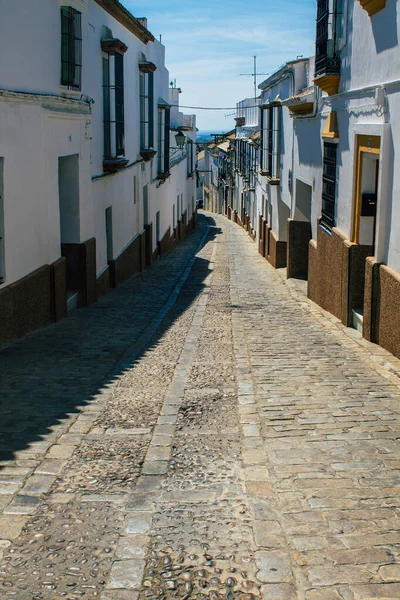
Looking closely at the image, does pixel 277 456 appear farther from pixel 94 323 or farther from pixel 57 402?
pixel 94 323

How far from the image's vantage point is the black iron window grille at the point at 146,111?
19703 mm

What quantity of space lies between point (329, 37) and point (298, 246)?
20.6 feet

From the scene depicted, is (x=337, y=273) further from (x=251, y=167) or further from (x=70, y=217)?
(x=251, y=167)

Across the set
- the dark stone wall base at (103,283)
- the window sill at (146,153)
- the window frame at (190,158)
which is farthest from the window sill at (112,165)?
the window frame at (190,158)

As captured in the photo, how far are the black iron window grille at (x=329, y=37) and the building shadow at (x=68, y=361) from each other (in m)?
4.37

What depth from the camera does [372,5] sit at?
850cm

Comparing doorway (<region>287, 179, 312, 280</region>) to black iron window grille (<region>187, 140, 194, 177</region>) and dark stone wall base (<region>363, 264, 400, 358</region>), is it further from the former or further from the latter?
black iron window grille (<region>187, 140, 194, 177</region>)

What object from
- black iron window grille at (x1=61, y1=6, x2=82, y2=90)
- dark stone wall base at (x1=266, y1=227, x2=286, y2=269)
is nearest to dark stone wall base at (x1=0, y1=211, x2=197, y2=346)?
black iron window grille at (x1=61, y1=6, x2=82, y2=90)

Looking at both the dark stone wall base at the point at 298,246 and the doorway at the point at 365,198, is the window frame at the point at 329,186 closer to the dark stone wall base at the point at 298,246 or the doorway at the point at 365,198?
the doorway at the point at 365,198

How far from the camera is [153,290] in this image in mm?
15500

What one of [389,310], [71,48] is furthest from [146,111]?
[389,310]

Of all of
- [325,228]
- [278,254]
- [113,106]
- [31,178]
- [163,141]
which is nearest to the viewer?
[31,178]

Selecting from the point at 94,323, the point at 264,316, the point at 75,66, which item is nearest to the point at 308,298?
the point at 264,316

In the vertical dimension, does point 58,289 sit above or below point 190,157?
below
